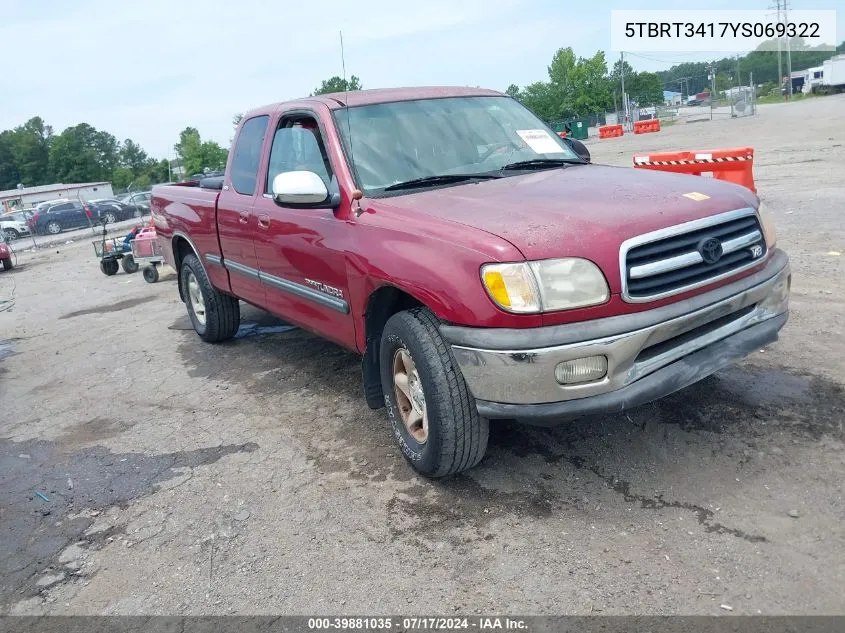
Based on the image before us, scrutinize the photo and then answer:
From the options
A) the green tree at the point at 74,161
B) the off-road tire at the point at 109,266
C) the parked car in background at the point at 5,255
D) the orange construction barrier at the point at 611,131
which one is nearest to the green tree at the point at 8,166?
the green tree at the point at 74,161

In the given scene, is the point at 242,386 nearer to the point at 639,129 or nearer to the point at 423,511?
the point at 423,511

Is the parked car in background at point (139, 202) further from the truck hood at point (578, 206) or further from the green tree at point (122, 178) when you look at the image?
the green tree at point (122, 178)

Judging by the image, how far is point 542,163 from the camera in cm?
443

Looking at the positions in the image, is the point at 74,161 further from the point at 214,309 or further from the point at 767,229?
the point at 767,229

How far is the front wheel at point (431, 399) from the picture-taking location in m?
3.28

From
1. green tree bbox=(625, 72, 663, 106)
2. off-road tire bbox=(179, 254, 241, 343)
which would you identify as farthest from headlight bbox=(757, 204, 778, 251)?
green tree bbox=(625, 72, 663, 106)

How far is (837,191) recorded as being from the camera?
1062 centimetres

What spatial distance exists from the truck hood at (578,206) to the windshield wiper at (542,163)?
0.19m

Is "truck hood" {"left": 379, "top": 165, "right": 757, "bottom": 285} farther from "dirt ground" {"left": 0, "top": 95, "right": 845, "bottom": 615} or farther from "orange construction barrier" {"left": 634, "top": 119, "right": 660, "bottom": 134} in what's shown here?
"orange construction barrier" {"left": 634, "top": 119, "right": 660, "bottom": 134}

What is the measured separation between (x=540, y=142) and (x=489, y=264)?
1948 millimetres

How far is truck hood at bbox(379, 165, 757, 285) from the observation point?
3.03 m

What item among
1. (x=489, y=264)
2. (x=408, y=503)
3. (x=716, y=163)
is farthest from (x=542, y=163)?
(x=716, y=163)

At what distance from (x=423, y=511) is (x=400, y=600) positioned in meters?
0.65

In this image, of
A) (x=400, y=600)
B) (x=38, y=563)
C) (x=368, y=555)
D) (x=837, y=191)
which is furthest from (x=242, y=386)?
(x=837, y=191)
